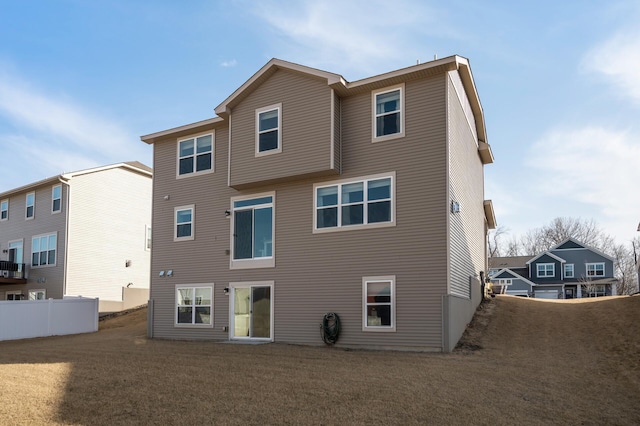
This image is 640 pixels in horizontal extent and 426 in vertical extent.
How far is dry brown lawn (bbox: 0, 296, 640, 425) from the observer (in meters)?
7.24

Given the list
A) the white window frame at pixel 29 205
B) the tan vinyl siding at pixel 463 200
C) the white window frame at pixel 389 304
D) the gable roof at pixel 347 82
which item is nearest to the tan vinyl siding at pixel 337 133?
the gable roof at pixel 347 82

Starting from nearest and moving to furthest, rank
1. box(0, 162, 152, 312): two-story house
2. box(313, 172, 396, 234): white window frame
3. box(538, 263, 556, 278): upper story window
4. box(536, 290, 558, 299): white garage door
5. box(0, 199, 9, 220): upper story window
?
box(313, 172, 396, 234): white window frame → box(0, 162, 152, 312): two-story house → box(0, 199, 9, 220): upper story window → box(536, 290, 558, 299): white garage door → box(538, 263, 556, 278): upper story window

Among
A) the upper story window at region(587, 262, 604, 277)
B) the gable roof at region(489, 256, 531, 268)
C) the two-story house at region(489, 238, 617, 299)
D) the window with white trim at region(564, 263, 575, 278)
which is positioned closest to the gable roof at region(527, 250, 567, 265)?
the two-story house at region(489, 238, 617, 299)

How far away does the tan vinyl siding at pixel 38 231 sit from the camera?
86.4 feet

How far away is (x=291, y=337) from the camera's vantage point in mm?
15773

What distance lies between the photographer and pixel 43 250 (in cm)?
2744

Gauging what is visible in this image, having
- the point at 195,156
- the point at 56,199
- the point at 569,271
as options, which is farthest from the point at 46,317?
the point at 569,271

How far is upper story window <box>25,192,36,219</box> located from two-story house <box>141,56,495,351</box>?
522 inches

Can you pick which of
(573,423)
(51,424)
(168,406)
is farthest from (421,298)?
(51,424)

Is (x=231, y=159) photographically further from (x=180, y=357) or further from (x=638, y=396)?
(x=638, y=396)

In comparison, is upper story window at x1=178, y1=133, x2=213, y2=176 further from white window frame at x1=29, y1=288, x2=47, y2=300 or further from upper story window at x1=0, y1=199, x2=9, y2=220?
upper story window at x1=0, y1=199, x2=9, y2=220

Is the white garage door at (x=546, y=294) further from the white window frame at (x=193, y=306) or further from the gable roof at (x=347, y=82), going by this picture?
the white window frame at (x=193, y=306)

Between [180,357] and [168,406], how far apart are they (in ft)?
15.7

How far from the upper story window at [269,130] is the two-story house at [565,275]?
3584 cm
